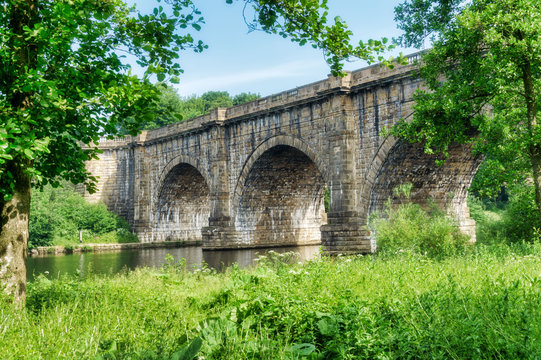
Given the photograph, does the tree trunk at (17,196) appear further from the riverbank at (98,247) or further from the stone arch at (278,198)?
the riverbank at (98,247)

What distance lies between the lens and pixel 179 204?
38500mm

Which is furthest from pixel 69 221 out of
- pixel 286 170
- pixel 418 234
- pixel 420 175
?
pixel 418 234

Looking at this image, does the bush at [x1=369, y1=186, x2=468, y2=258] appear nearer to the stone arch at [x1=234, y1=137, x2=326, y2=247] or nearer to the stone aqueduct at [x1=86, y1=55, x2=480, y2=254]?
the stone aqueduct at [x1=86, y1=55, x2=480, y2=254]

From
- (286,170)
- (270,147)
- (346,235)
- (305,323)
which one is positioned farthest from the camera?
(286,170)

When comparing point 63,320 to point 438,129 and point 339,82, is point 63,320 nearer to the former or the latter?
point 438,129

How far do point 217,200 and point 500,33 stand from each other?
69.8 feet

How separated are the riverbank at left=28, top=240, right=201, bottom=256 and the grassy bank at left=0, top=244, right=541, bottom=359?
90.7ft

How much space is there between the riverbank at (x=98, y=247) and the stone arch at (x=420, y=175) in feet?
61.4

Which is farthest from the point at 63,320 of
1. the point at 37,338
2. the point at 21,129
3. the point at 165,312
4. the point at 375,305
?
the point at 375,305

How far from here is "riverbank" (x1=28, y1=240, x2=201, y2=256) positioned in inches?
1228

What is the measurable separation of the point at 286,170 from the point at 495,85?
Result: 19.4m

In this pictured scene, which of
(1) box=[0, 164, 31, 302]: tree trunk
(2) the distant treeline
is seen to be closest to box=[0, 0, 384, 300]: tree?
(1) box=[0, 164, 31, 302]: tree trunk

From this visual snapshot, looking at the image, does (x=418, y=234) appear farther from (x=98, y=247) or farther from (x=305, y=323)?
(x=98, y=247)

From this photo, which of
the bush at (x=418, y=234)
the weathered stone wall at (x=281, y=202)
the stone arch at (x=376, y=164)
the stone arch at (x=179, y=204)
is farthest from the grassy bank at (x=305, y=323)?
the stone arch at (x=179, y=204)
